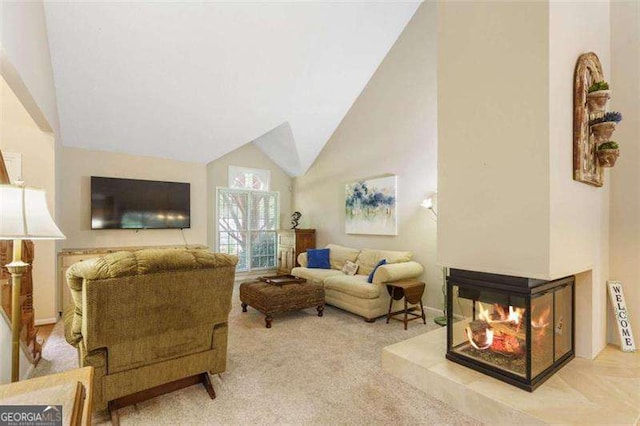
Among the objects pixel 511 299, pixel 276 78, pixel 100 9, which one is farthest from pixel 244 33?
pixel 511 299

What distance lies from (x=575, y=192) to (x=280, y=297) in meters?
3.01

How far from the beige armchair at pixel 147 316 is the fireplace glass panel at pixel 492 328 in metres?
1.70

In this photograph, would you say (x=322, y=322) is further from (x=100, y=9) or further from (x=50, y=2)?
(x=50, y=2)

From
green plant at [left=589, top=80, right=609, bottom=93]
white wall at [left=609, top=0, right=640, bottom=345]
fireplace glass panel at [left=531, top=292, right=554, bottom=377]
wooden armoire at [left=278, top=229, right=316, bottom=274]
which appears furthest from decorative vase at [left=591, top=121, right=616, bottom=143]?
wooden armoire at [left=278, top=229, right=316, bottom=274]

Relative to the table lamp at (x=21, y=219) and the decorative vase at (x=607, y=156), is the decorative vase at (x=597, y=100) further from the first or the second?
the table lamp at (x=21, y=219)

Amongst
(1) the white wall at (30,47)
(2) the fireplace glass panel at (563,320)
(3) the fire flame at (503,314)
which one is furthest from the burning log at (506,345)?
(1) the white wall at (30,47)

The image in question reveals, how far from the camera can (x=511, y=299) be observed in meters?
1.93

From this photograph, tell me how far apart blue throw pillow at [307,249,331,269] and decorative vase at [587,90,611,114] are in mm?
4049

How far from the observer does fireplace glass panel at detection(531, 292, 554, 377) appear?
1872mm

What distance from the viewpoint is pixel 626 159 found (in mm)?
2426

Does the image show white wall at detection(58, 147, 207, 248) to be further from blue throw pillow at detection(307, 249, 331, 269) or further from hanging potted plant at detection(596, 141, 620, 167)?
hanging potted plant at detection(596, 141, 620, 167)

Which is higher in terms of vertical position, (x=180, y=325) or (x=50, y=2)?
(x=50, y=2)

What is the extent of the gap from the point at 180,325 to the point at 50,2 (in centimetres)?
349

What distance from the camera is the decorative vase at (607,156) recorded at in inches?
83.9
